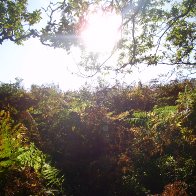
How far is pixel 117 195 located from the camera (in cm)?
728

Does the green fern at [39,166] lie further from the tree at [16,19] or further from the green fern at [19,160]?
the tree at [16,19]

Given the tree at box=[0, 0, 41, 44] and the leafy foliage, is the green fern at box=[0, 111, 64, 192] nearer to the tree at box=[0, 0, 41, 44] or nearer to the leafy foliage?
the leafy foliage

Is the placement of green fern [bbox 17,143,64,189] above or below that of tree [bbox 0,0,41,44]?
below

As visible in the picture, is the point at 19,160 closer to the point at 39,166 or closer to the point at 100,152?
the point at 39,166

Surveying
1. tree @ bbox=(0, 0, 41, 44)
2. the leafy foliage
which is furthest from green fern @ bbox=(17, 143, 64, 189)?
tree @ bbox=(0, 0, 41, 44)

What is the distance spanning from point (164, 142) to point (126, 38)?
8601 mm

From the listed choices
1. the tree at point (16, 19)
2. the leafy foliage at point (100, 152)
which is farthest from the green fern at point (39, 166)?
the tree at point (16, 19)

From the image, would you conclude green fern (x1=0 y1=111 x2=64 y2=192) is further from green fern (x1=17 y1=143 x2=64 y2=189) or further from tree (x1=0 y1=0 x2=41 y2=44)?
tree (x1=0 y1=0 x2=41 y2=44)

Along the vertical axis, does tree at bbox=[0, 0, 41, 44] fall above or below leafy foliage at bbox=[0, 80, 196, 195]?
above

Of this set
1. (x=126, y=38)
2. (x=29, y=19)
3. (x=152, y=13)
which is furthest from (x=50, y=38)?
(x=152, y=13)

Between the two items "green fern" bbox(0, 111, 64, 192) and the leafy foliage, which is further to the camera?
the leafy foliage

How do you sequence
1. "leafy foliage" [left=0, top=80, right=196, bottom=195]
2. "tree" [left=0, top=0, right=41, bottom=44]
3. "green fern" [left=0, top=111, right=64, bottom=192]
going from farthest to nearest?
"tree" [left=0, top=0, right=41, bottom=44]
"leafy foliage" [left=0, top=80, right=196, bottom=195]
"green fern" [left=0, top=111, right=64, bottom=192]

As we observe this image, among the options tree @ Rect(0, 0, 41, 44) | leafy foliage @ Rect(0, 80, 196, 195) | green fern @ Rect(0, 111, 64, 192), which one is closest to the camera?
green fern @ Rect(0, 111, 64, 192)

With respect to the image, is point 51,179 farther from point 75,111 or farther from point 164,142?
point 75,111
